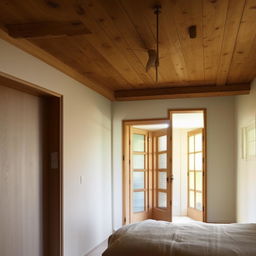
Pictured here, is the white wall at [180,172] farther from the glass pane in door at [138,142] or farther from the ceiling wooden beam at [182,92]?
the ceiling wooden beam at [182,92]

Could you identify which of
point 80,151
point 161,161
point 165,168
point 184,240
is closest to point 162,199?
point 165,168

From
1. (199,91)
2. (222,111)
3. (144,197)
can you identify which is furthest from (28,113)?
(144,197)

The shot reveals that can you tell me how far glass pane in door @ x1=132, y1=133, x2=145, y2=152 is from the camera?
5574 mm

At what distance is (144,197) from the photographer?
18.7ft

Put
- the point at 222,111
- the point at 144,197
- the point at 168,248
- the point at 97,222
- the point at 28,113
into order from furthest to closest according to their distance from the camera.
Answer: the point at 144,197 < the point at 222,111 < the point at 97,222 < the point at 28,113 < the point at 168,248

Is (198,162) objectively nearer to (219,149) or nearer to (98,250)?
(219,149)

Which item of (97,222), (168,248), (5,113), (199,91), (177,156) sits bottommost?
(97,222)

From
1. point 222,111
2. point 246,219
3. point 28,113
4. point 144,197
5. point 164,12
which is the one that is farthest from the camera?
point 144,197

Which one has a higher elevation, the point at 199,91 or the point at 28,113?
the point at 199,91

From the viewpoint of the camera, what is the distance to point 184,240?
2400mm

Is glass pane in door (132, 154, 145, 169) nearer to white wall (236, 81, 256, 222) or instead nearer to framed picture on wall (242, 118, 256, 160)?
white wall (236, 81, 256, 222)

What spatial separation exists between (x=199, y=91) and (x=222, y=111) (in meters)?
0.53

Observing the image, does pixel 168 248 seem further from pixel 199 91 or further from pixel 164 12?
pixel 199 91

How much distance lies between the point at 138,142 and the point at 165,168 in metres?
0.75
